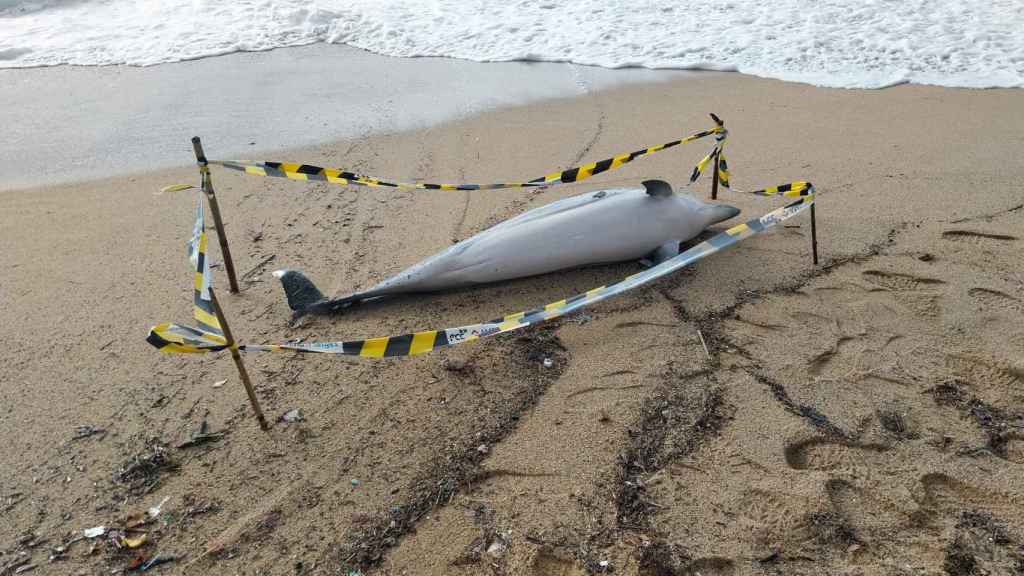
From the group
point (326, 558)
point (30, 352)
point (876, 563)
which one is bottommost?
point (876, 563)

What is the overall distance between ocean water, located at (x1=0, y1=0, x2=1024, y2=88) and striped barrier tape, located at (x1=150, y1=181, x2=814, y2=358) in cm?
429

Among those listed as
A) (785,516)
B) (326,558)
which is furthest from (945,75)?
(326,558)

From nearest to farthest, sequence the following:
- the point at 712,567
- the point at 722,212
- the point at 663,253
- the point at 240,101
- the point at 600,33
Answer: the point at 712,567, the point at 663,253, the point at 722,212, the point at 240,101, the point at 600,33

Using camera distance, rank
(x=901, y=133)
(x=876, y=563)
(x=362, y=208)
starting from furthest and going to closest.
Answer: (x=901, y=133) → (x=362, y=208) → (x=876, y=563)

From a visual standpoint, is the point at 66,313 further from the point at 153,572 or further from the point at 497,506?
the point at 497,506

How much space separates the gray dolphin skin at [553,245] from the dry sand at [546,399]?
0.50ft

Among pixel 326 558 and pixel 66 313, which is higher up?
pixel 66 313

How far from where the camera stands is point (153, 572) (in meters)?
3.12

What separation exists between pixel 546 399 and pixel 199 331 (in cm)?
186

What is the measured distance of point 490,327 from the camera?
406 cm

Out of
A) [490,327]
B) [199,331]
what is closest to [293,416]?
[199,331]

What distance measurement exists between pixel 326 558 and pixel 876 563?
2336mm

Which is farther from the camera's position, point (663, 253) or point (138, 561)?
point (663, 253)

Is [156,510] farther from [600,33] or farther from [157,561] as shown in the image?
[600,33]
